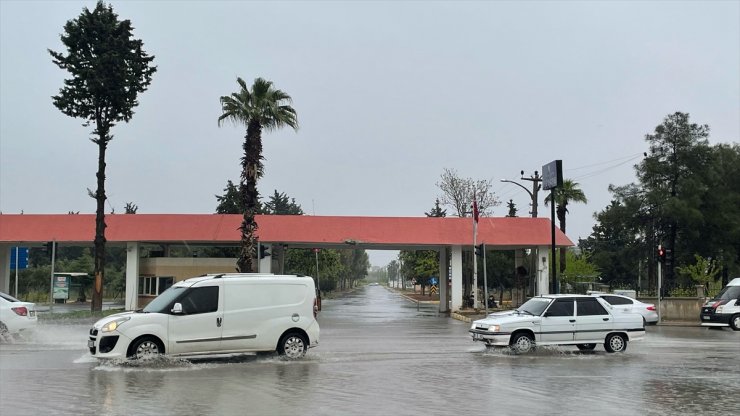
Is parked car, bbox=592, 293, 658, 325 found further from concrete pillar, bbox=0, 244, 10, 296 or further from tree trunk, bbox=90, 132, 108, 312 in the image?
concrete pillar, bbox=0, 244, 10, 296

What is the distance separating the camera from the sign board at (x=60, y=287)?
162 ft

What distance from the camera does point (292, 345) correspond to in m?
16.1

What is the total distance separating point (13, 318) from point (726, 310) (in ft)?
93.5

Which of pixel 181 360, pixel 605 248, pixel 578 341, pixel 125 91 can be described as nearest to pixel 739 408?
pixel 578 341

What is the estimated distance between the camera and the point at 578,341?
18.6 m

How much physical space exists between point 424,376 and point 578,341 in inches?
254

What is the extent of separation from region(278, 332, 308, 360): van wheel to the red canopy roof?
80.8 ft

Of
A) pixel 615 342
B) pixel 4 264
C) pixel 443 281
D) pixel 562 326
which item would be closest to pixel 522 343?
pixel 562 326

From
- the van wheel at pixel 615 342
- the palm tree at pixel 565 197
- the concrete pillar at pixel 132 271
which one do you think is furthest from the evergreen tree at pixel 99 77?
the palm tree at pixel 565 197

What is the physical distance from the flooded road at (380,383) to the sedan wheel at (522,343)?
53 cm

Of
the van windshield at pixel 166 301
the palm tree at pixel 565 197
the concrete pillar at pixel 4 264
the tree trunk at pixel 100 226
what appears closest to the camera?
the van windshield at pixel 166 301

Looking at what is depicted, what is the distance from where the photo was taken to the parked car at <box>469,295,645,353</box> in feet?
60.0

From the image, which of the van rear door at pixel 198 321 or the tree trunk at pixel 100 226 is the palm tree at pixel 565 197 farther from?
the van rear door at pixel 198 321

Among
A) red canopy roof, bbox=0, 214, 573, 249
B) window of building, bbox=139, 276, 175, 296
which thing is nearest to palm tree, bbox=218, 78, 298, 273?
red canopy roof, bbox=0, 214, 573, 249
